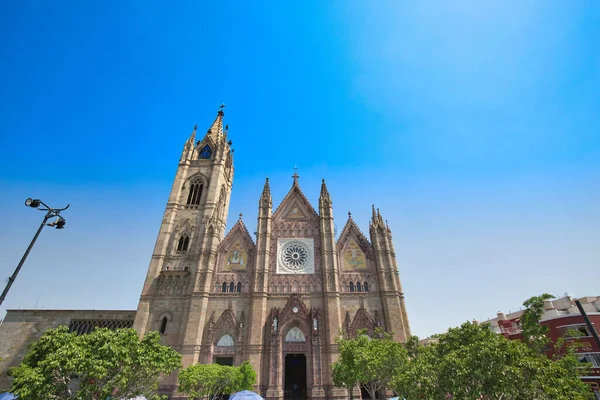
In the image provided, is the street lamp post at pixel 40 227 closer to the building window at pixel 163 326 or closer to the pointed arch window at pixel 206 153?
the building window at pixel 163 326

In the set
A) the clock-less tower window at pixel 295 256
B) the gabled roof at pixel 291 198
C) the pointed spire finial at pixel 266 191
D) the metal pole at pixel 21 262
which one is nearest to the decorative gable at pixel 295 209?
the gabled roof at pixel 291 198

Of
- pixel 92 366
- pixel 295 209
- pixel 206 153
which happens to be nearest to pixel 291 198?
pixel 295 209

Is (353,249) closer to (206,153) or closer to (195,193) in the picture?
(195,193)

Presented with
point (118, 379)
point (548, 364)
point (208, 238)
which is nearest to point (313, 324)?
point (208, 238)

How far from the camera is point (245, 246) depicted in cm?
3581

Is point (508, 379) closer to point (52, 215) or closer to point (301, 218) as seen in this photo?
point (52, 215)

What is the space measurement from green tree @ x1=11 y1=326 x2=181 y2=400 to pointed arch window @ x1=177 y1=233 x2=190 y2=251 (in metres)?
20.2

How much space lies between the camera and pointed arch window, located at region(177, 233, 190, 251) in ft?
120

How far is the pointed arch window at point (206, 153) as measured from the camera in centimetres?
4559

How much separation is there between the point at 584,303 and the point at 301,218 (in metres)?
35.1

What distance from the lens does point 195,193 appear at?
1629 inches

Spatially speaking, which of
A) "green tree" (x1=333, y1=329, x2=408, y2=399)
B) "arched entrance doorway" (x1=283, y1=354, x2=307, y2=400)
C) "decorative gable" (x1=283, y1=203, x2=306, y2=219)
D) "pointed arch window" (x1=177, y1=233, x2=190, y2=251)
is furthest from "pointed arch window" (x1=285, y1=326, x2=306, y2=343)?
"pointed arch window" (x1=177, y1=233, x2=190, y2=251)

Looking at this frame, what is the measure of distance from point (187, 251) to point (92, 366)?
2247 cm

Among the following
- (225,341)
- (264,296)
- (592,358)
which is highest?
(264,296)
